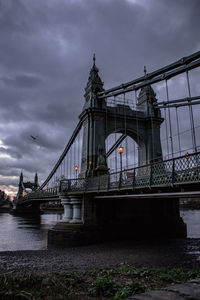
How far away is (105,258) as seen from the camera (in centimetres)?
1013

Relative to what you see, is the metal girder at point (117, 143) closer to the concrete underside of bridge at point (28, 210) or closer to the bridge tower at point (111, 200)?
the bridge tower at point (111, 200)

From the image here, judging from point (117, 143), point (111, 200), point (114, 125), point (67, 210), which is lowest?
point (67, 210)

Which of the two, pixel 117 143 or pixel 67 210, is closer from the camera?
pixel 67 210

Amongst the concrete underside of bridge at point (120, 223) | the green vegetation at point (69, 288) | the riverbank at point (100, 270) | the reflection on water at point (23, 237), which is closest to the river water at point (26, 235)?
the reflection on water at point (23, 237)

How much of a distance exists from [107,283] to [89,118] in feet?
58.8

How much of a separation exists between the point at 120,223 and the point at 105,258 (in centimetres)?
583

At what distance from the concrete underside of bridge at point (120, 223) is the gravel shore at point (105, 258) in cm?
111

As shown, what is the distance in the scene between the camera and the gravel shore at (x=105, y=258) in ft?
28.5

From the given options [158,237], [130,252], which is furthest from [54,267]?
[158,237]

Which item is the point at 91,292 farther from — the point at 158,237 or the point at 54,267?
the point at 158,237

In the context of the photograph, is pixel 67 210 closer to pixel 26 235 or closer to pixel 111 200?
pixel 111 200

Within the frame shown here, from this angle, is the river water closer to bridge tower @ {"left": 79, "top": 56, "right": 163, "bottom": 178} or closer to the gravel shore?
the gravel shore

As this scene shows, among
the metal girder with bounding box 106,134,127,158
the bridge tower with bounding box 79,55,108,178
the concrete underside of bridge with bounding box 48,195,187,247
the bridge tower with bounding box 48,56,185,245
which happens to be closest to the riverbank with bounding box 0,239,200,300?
the concrete underside of bridge with bounding box 48,195,187,247

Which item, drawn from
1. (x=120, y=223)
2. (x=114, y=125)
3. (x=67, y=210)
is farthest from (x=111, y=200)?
(x=114, y=125)
